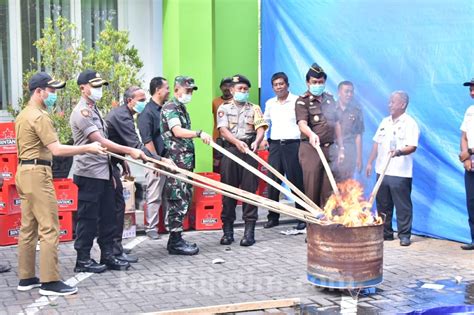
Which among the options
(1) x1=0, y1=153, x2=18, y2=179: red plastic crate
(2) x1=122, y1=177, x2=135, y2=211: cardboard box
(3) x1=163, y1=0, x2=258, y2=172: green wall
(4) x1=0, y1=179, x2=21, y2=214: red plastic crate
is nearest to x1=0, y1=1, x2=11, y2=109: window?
(1) x1=0, y1=153, x2=18, y2=179: red plastic crate

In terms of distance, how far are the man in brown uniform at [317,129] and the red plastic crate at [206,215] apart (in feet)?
4.78

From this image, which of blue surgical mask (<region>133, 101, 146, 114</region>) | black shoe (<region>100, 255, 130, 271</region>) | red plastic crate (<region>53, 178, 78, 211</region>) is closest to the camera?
black shoe (<region>100, 255, 130, 271</region>)

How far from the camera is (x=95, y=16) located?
10820 millimetres

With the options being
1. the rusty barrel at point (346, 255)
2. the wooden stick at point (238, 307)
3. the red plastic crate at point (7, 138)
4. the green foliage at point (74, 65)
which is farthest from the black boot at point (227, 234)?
the red plastic crate at point (7, 138)

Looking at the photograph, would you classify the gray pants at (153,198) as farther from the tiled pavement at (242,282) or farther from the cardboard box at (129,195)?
the tiled pavement at (242,282)

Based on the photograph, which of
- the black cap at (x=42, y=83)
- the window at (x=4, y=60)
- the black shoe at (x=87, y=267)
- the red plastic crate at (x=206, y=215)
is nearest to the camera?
the black cap at (x=42, y=83)

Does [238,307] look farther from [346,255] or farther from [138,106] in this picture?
[138,106]

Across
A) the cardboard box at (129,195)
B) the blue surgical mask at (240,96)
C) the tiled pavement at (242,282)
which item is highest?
the blue surgical mask at (240,96)

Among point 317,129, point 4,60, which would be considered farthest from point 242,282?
point 4,60

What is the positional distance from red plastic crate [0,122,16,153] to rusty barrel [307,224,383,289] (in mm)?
4128

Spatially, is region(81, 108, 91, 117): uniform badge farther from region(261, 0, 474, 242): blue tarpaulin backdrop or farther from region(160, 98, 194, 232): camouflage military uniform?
region(261, 0, 474, 242): blue tarpaulin backdrop

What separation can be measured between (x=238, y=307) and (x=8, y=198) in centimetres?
373

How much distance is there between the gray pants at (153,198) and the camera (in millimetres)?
8625

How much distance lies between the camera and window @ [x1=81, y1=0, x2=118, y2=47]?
10742mm
